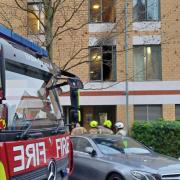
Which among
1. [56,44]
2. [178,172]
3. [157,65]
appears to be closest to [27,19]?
[56,44]

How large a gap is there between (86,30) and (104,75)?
2263 mm

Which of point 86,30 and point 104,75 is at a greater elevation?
point 86,30

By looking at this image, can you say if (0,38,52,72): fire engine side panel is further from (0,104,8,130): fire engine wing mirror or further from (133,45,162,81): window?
(133,45,162,81): window

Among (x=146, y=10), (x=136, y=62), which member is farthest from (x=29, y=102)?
(x=146, y=10)

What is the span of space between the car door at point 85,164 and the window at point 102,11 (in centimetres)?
1221

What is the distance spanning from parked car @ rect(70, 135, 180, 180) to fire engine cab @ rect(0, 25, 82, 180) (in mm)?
2954

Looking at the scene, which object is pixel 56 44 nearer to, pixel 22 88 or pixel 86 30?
pixel 86 30

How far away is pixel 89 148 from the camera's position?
11.7m

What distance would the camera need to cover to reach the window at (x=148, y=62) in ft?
79.4

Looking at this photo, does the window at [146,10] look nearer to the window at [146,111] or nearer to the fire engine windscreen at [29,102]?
the window at [146,111]

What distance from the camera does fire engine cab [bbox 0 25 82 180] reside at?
5262mm

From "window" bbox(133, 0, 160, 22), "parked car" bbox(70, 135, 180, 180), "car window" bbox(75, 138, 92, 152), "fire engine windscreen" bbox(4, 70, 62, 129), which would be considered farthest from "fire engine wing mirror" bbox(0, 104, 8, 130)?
"window" bbox(133, 0, 160, 22)

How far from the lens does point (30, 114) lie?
19.9 feet

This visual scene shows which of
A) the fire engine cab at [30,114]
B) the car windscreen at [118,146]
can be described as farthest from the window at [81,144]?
the fire engine cab at [30,114]
